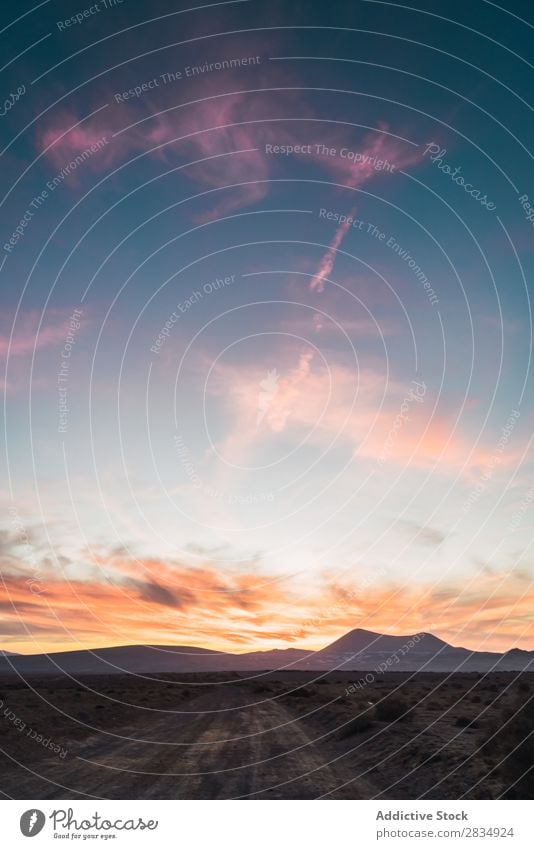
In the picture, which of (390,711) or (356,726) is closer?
(356,726)

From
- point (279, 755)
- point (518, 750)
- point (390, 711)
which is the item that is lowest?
point (518, 750)

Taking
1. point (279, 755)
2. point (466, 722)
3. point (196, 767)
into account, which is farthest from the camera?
point (466, 722)

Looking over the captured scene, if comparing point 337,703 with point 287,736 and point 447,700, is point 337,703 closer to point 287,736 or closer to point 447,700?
point 447,700

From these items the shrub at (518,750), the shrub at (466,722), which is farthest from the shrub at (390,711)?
the shrub at (518,750)

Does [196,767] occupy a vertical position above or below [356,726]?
below

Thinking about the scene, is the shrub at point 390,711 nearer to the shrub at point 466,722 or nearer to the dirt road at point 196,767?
Result: the shrub at point 466,722
